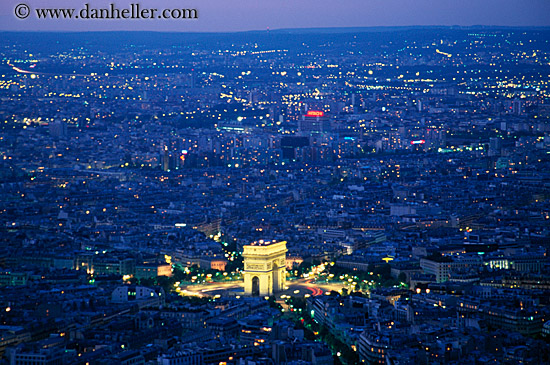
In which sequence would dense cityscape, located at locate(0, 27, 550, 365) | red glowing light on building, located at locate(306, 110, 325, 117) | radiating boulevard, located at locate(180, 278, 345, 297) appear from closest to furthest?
1. dense cityscape, located at locate(0, 27, 550, 365)
2. radiating boulevard, located at locate(180, 278, 345, 297)
3. red glowing light on building, located at locate(306, 110, 325, 117)

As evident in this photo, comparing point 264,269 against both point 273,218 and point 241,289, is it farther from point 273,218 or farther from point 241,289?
point 273,218

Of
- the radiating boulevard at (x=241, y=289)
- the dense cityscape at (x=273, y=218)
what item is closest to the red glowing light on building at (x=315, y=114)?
the dense cityscape at (x=273, y=218)

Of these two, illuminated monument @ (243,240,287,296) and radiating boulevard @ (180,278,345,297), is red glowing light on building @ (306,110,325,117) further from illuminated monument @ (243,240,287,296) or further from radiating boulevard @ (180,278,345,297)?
illuminated monument @ (243,240,287,296)

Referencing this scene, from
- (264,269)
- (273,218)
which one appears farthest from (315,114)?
(264,269)

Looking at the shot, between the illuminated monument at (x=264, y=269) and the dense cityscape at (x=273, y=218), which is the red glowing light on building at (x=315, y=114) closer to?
the dense cityscape at (x=273, y=218)

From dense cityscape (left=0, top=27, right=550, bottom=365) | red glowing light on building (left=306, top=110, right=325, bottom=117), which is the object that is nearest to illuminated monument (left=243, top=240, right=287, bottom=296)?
dense cityscape (left=0, top=27, right=550, bottom=365)

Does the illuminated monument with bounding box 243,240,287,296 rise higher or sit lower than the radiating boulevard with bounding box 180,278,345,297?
higher

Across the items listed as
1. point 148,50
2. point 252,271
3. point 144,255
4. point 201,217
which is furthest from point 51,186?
point 148,50
